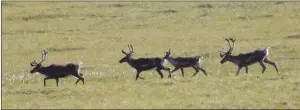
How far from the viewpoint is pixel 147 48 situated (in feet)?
186

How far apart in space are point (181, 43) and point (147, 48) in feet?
11.4

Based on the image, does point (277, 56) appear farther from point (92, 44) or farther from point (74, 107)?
point (74, 107)

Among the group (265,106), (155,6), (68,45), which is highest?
(155,6)

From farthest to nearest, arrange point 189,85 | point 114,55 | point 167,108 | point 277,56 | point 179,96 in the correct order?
point 114,55
point 277,56
point 189,85
point 179,96
point 167,108

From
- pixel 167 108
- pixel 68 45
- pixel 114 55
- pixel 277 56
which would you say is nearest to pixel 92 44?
pixel 68 45

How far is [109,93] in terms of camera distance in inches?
1150

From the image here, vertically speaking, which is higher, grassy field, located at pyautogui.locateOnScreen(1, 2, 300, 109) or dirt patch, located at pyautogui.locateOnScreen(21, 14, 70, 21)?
dirt patch, located at pyautogui.locateOnScreen(21, 14, 70, 21)

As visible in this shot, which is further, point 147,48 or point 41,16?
point 41,16

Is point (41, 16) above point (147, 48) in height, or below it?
above

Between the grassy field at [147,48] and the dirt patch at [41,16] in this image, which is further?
the dirt patch at [41,16]

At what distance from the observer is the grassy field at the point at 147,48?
28047mm

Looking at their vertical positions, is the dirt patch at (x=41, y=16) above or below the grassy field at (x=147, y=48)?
above

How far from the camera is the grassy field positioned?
92.0ft

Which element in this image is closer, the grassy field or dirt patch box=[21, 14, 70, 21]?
the grassy field
